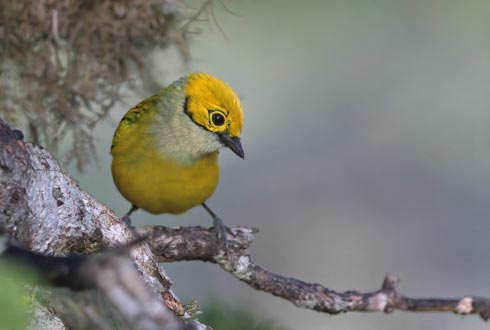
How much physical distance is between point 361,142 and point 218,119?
6.84 ft

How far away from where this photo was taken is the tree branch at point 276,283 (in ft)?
5.55

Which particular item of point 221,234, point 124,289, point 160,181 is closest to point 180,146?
point 160,181

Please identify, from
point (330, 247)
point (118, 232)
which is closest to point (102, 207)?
point (118, 232)

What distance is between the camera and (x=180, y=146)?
2.33 metres

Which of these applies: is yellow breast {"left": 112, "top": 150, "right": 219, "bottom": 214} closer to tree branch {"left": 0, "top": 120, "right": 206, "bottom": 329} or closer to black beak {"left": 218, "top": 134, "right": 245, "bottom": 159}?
black beak {"left": 218, "top": 134, "right": 245, "bottom": 159}

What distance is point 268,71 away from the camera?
4188 mm

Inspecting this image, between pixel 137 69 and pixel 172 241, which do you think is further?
pixel 137 69

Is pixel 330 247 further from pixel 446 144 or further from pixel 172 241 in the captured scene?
pixel 172 241

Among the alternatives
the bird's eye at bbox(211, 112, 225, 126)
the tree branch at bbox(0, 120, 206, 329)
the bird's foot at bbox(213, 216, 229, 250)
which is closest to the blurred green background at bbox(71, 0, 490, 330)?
the bird's eye at bbox(211, 112, 225, 126)

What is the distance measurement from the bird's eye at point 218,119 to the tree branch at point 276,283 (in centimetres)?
40

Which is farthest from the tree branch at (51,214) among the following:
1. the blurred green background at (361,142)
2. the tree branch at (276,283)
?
the blurred green background at (361,142)

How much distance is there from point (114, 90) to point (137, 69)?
102mm

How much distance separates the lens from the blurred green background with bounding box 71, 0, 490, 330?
3998 mm

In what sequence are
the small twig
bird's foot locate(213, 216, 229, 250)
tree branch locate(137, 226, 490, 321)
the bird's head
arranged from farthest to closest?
the bird's head, bird's foot locate(213, 216, 229, 250), tree branch locate(137, 226, 490, 321), the small twig
